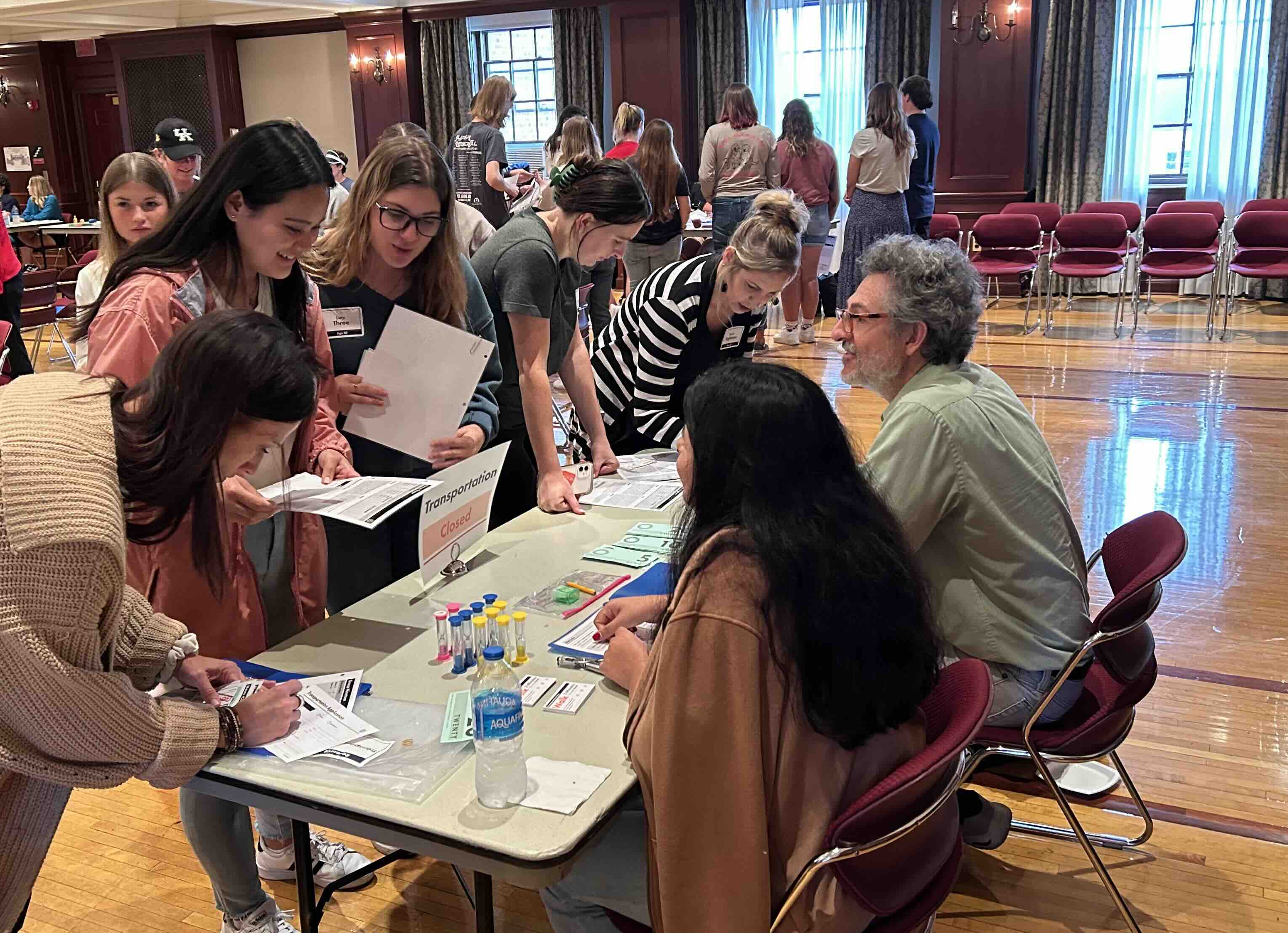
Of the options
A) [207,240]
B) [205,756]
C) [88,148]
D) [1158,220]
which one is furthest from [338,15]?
[205,756]

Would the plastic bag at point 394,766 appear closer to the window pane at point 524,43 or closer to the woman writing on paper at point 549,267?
the woman writing on paper at point 549,267

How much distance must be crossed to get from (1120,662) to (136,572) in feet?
5.81

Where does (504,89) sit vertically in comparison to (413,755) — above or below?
above

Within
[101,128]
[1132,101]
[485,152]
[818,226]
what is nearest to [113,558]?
[485,152]

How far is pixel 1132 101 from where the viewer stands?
932 centimetres

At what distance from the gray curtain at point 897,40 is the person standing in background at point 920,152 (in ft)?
7.34

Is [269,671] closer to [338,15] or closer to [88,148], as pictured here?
[338,15]

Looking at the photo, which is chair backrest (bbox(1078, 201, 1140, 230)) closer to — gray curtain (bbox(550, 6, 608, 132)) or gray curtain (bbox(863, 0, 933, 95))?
gray curtain (bbox(863, 0, 933, 95))

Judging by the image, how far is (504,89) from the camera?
668cm

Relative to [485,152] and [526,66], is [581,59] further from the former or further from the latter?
[485,152]

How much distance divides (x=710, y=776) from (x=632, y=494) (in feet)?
4.58

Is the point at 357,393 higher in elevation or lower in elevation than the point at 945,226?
higher

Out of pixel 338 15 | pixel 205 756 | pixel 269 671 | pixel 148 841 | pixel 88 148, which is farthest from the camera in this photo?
pixel 88 148

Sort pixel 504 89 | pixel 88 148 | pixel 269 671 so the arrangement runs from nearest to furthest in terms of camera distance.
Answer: pixel 269 671 < pixel 504 89 < pixel 88 148
